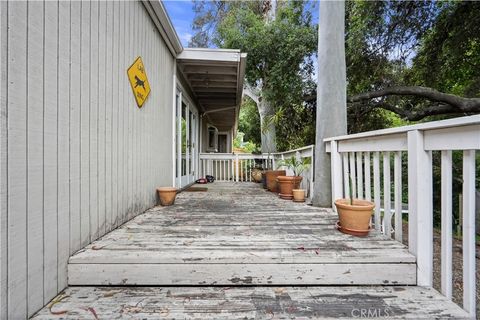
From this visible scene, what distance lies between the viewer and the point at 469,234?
1225 millimetres

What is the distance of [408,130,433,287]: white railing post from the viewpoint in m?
1.51

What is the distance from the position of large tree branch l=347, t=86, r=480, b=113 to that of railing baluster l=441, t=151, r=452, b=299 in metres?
5.41

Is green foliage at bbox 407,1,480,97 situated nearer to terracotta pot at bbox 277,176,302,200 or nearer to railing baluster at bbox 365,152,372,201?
terracotta pot at bbox 277,176,302,200

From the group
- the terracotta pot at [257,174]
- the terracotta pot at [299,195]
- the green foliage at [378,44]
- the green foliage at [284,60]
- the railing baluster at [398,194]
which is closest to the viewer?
the railing baluster at [398,194]

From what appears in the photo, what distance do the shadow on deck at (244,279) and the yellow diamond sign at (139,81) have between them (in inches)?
58.3

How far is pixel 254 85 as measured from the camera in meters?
7.39

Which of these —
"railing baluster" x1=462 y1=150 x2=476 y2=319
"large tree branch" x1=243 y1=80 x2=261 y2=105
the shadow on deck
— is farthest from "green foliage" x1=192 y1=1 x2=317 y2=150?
"railing baluster" x1=462 y1=150 x2=476 y2=319

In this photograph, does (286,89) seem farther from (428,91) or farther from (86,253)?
(86,253)

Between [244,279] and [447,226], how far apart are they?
1.22m

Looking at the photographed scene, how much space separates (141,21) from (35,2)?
163cm

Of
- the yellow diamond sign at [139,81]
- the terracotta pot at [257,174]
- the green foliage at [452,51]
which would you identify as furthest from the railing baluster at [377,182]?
the green foliage at [452,51]

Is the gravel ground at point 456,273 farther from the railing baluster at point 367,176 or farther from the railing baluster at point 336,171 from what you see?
the railing baluster at point 367,176

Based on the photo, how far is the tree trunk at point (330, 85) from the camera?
2.93 metres

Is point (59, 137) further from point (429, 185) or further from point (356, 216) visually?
point (429, 185)
